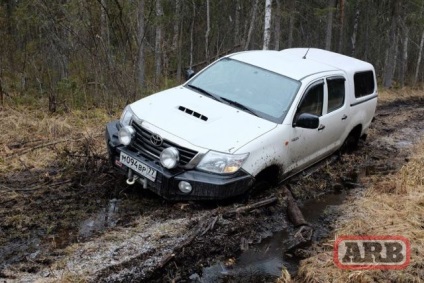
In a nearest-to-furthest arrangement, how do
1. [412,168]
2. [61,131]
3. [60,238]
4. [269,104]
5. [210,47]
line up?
1. [60,238]
2. [269,104]
3. [412,168]
4. [61,131]
5. [210,47]

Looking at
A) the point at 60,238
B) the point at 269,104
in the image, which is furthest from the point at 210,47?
the point at 60,238

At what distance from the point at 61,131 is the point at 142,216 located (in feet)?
11.7

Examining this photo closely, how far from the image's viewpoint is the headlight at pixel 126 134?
5.23m

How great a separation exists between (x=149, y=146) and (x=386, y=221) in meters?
2.99

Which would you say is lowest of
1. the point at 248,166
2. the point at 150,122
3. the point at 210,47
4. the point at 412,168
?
the point at 210,47

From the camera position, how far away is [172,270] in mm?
4180

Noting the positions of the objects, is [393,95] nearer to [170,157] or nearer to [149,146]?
[149,146]

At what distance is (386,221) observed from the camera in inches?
213

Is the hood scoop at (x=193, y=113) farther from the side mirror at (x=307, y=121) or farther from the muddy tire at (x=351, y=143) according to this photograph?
the muddy tire at (x=351, y=143)

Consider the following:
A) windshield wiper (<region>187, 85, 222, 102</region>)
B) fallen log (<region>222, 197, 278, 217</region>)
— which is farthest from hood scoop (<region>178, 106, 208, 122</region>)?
fallen log (<region>222, 197, 278, 217</region>)

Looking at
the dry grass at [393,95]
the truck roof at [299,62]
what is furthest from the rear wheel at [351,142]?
the dry grass at [393,95]

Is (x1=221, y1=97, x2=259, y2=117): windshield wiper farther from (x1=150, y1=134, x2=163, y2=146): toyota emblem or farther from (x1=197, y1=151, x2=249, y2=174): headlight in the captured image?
(x1=150, y1=134, x2=163, y2=146): toyota emblem

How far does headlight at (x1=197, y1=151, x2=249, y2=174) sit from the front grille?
15cm

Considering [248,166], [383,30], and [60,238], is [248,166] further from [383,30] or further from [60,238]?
[383,30]
